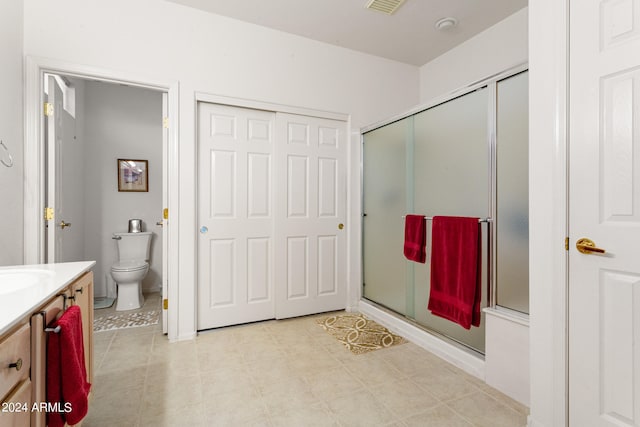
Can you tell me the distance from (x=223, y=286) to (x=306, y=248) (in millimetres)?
854

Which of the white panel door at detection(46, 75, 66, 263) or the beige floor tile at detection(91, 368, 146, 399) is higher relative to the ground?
the white panel door at detection(46, 75, 66, 263)

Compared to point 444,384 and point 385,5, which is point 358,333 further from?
point 385,5

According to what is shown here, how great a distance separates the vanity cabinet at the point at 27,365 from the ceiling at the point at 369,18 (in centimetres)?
251

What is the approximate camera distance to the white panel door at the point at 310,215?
116 inches

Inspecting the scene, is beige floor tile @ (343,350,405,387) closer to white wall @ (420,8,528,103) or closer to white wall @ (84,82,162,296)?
white wall @ (420,8,528,103)

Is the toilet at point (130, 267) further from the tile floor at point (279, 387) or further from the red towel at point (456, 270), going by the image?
the red towel at point (456, 270)

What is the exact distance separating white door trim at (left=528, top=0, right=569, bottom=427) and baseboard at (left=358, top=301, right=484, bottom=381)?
49 centimetres

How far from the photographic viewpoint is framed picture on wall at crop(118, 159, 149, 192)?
371 cm

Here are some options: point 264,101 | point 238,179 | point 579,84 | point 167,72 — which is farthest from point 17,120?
point 579,84

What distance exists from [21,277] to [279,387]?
4.59ft

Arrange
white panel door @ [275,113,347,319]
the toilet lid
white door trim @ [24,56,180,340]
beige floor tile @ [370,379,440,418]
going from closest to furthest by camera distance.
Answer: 1. beige floor tile @ [370,379,440,418]
2. white door trim @ [24,56,180,340]
3. white panel door @ [275,113,347,319]
4. the toilet lid


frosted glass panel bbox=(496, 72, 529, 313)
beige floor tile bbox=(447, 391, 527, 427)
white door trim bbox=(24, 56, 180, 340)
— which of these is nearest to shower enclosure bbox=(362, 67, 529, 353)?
frosted glass panel bbox=(496, 72, 529, 313)

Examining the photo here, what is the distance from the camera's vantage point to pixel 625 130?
1.19 m

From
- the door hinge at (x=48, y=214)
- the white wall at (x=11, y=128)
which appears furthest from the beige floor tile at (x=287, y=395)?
the door hinge at (x=48, y=214)
